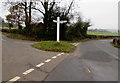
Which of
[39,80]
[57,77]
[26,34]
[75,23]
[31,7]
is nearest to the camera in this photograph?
[39,80]

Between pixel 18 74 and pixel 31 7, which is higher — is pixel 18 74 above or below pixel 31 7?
below

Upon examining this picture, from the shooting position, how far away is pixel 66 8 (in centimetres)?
4069

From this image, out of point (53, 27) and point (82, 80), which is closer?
point (82, 80)

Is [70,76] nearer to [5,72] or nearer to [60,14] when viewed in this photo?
[5,72]

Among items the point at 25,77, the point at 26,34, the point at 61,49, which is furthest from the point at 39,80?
the point at 26,34

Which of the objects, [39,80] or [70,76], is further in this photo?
[70,76]

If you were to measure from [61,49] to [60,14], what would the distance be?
18697mm

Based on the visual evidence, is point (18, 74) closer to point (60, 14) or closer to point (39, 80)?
point (39, 80)

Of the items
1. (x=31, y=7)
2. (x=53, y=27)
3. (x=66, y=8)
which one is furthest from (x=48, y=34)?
(x=66, y=8)

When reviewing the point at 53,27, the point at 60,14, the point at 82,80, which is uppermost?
the point at 60,14

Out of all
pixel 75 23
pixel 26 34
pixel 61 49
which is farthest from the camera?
pixel 75 23

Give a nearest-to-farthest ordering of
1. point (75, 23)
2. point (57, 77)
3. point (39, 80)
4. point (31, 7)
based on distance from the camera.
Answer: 1. point (39, 80)
2. point (57, 77)
3. point (31, 7)
4. point (75, 23)

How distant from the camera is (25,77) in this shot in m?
6.92

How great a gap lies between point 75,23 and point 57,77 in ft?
140
